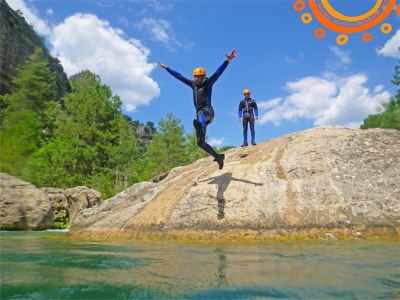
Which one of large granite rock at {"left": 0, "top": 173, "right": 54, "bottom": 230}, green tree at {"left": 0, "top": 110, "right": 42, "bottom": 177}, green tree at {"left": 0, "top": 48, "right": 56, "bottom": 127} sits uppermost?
green tree at {"left": 0, "top": 48, "right": 56, "bottom": 127}

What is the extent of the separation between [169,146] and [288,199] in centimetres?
3630

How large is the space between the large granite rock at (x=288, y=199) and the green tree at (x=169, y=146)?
105 feet

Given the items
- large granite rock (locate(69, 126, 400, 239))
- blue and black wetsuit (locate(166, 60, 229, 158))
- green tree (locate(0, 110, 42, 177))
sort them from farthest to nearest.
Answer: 1. blue and black wetsuit (locate(166, 60, 229, 158))
2. large granite rock (locate(69, 126, 400, 239))
3. green tree (locate(0, 110, 42, 177))

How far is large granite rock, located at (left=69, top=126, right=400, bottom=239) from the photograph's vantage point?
5.75 meters

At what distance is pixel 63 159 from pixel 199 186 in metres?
27.5

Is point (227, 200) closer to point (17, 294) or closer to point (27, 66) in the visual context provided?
point (27, 66)

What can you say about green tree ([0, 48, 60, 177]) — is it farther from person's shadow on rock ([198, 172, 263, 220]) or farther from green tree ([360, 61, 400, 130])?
green tree ([360, 61, 400, 130])

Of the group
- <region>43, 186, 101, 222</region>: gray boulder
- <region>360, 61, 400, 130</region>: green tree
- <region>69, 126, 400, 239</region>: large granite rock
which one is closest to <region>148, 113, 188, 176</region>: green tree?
<region>43, 186, 101, 222</region>: gray boulder

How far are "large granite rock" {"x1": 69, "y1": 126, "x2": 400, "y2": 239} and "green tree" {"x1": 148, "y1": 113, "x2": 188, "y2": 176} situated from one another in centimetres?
3207

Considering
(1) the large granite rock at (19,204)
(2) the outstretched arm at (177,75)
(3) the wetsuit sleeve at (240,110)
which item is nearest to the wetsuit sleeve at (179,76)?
(2) the outstretched arm at (177,75)

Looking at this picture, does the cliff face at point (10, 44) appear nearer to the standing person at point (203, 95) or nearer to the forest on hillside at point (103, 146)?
the forest on hillside at point (103, 146)

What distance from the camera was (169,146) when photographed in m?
42.0

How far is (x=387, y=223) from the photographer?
5.55 meters

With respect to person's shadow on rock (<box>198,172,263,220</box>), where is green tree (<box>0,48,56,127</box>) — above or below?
above
